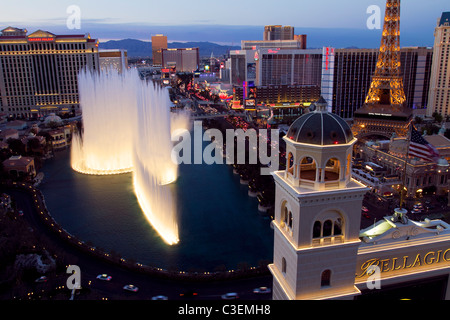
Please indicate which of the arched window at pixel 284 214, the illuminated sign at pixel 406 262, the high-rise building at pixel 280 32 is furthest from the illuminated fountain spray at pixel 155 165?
the high-rise building at pixel 280 32

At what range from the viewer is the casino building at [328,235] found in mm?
8047

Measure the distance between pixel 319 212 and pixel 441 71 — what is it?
56.2 meters

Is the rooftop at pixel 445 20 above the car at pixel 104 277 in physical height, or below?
above

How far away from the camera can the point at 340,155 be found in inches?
321

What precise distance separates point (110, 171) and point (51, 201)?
7.08 meters

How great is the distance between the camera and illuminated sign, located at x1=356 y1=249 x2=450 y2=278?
959 centimetres

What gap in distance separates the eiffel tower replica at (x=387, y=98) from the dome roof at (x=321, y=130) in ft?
119

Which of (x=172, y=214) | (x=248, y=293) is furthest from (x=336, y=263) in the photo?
(x=172, y=214)

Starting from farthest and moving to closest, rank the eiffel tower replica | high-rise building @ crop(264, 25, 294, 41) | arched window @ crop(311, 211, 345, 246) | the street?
1. high-rise building @ crop(264, 25, 294, 41)
2. the eiffel tower replica
3. the street
4. arched window @ crop(311, 211, 345, 246)

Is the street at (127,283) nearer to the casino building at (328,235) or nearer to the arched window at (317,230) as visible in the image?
the casino building at (328,235)

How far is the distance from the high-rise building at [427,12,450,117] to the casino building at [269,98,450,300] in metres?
53.0

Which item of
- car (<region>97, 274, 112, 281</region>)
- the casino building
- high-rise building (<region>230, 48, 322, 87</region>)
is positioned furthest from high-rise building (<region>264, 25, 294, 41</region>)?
the casino building

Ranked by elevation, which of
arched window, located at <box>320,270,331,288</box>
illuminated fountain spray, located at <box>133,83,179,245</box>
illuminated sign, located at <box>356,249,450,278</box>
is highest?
arched window, located at <box>320,270,331,288</box>

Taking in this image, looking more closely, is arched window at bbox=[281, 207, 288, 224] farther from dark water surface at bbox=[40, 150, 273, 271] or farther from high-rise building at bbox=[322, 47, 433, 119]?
high-rise building at bbox=[322, 47, 433, 119]
